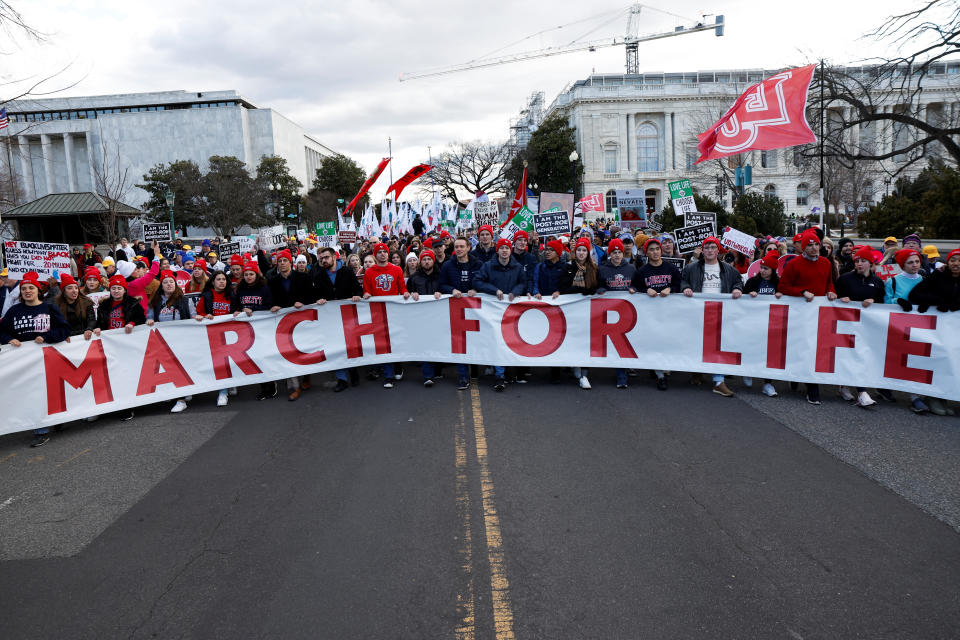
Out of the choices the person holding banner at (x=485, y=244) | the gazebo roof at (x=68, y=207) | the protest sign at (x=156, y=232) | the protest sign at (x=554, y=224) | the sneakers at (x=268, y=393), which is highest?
the gazebo roof at (x=68, y=207)

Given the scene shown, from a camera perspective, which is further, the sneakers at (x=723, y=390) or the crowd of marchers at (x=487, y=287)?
the sneakers at (x=723, y=390)

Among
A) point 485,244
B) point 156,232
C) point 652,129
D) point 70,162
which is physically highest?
point 70,162

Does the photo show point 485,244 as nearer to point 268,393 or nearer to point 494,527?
point 268,393

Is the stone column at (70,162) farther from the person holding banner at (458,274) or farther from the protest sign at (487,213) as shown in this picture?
the person holding banner at (458,274)

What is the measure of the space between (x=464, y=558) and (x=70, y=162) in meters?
102

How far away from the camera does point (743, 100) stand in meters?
8.96

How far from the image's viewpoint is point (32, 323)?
23.9ft

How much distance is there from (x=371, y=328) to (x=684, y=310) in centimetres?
412

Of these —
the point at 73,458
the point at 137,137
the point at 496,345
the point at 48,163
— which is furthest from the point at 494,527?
the point at 48,163

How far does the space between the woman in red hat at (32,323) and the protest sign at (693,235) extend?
9.46 meters

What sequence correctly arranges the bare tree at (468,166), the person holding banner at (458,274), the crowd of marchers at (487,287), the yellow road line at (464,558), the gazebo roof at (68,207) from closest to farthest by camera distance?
Result: 1. the yellow road line at (464,558)
2. the crowd of marchers at (487,287)
3. the person holding banner at (458,274)
4. the gazebo roof at (68,207)
5. the bare tree at (468,166)

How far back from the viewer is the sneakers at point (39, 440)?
22.9 feet

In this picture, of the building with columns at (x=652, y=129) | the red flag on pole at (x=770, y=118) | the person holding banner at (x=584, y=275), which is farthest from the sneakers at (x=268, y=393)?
the building with columns at (x=652, y=129)

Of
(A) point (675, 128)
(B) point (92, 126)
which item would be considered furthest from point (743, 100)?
(B) point (92, 126)
